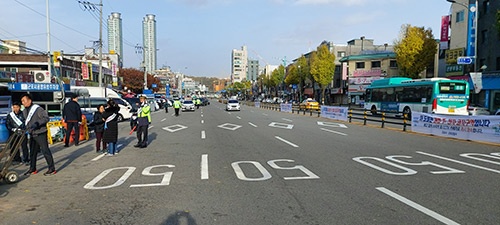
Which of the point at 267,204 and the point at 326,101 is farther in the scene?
the point at 326,101

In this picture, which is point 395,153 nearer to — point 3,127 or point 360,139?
point 360,139

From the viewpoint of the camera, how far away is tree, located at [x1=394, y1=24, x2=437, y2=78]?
4022 cm

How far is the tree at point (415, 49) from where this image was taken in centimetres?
4022

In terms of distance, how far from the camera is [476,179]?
7227 millimetres

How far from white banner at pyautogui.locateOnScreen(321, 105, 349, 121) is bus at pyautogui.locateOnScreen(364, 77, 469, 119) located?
188cm

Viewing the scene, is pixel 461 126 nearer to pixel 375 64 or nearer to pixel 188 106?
pixel 188 106

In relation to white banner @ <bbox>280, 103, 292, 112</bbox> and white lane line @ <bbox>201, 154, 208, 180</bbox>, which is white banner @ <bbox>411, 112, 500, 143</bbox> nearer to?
white lane line @ <bbox>201, 154, 208, 180</bbox>

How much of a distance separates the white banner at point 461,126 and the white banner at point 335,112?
8629 millimetres

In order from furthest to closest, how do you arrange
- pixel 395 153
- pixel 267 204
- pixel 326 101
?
pixel 326 101 < pixel 395 153 < pixel 267 204

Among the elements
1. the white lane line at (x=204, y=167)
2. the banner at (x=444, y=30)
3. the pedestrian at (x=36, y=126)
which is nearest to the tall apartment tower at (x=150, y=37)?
the banner at (x=444, y=30)

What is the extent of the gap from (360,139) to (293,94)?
255 feet

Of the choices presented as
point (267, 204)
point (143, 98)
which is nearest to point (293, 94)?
point (143, 98)

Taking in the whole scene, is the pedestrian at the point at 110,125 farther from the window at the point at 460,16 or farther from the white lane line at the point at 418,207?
the window at the point at 460,16

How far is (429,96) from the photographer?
25.0 m
